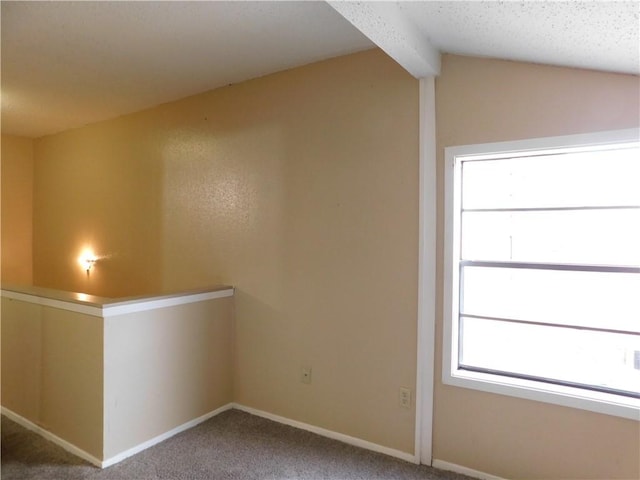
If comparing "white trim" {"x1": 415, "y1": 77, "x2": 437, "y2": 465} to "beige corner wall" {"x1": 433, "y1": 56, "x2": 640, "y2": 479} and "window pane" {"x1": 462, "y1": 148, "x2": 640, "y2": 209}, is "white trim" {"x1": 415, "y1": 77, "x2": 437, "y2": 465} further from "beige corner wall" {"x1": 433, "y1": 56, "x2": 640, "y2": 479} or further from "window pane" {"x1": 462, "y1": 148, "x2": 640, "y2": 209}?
"window pane" {"x1": 462, "y1": 148, "x2": 640, "y2": 209}

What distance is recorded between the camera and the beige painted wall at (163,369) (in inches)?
96.1

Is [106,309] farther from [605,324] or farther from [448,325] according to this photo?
[605,324]

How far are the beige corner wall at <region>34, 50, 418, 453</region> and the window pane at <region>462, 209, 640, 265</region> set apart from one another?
38cm

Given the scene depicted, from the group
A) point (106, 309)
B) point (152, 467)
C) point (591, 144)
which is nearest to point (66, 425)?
point (152, 467)

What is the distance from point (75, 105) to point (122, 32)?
70.9 inches

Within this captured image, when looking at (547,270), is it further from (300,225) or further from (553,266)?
(300,225)

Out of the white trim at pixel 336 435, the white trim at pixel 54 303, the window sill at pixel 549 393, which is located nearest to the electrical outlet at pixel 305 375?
the white trim at pixel 336 435

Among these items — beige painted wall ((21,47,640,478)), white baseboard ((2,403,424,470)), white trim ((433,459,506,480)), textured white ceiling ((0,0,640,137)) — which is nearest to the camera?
textured white ceiling ((0,0,640,137))

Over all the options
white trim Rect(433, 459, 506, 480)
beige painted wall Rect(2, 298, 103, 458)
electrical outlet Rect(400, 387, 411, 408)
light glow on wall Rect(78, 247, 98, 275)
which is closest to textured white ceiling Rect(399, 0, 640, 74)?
electrical outlet Rect(400, 387, 411, 408)

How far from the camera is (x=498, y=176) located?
2.35 metres

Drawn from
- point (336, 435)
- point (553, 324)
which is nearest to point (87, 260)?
point (336, 435)

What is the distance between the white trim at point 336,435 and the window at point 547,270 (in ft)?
1.93

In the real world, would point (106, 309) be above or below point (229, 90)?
below

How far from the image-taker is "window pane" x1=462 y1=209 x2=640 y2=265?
2.03 m
